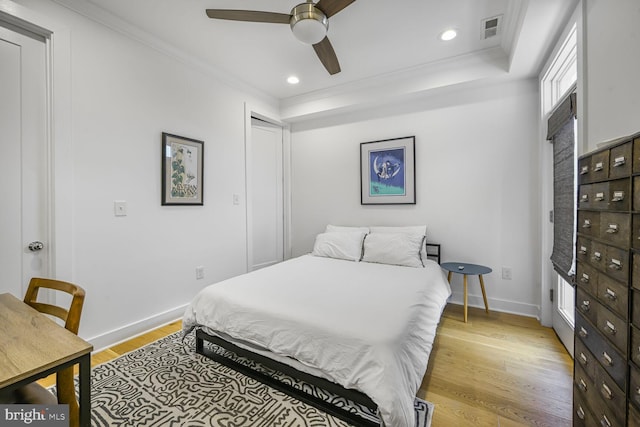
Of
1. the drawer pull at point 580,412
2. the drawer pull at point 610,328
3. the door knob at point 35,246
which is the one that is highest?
the door knob at point 35,246

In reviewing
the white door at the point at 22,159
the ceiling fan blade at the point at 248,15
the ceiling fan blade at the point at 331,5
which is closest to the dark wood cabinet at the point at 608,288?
the ceiling fan blade at the point at 331,5

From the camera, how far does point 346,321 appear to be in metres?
1.59

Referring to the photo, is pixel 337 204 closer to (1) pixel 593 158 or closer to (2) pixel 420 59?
(2) pixel 420 59

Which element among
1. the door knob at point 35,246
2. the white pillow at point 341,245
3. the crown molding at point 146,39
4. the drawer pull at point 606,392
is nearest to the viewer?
the drawer pull at point 606,392

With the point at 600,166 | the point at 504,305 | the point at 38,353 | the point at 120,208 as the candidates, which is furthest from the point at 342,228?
the point at 38,353

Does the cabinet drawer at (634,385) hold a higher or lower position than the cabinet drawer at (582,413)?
higher

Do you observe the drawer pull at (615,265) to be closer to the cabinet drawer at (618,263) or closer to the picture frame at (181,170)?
the cabinet drawer at (618,263)

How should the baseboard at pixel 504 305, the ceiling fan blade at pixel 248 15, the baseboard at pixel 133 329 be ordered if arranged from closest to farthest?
the ceiling fan blade at pixel 248 15 < the baseboard at pixel 133 329 < the baseboard at pixel 504 305

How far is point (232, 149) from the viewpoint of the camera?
3.39 metres

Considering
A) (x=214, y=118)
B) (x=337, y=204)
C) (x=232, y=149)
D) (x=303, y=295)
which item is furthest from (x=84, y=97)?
(x=337, y=204)

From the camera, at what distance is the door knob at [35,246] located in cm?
199

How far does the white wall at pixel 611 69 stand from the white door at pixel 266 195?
10.7 feet

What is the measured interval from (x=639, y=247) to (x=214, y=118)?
134 inches

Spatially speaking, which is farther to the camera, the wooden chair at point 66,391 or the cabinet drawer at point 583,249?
the cabinet drawer at point 583,249
